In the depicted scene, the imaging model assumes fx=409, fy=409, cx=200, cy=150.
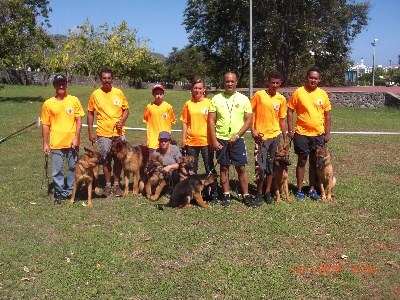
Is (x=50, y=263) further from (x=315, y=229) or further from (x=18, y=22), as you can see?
(x=18, y=22)

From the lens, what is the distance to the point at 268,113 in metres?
6.25

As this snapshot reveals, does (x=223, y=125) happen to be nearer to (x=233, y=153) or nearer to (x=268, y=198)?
(x=233, y=153)

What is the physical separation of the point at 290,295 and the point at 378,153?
794cm

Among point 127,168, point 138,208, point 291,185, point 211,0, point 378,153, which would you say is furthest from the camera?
point 211,0

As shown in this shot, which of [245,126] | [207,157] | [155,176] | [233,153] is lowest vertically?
[155,176]

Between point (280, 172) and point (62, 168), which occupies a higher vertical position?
point (62, 168)

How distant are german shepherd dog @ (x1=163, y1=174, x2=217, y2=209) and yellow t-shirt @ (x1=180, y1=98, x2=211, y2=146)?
21.6 inches

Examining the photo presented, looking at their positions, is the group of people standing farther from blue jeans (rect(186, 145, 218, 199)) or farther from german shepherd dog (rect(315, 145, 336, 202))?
german shepherd dog (rect(315, 145, 336, 202))

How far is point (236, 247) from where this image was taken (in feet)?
16.2

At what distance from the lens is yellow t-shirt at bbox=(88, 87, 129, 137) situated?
6.65m

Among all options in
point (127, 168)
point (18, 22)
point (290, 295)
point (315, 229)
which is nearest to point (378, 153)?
point (315, 229)

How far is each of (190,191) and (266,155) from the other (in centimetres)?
129

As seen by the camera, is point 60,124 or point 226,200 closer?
point 60,124
